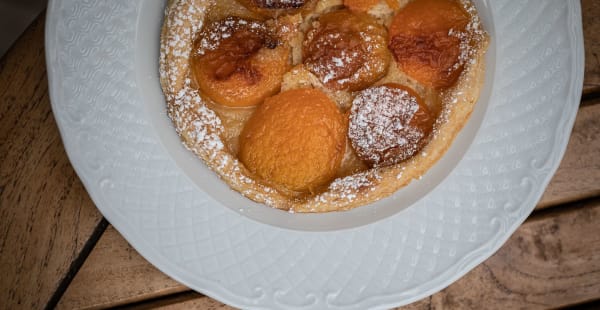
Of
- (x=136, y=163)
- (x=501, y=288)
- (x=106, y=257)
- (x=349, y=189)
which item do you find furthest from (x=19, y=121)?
(x=501, y=288)

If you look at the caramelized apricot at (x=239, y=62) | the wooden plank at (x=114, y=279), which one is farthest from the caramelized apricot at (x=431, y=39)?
the wooden plank at (x=114, y=279)

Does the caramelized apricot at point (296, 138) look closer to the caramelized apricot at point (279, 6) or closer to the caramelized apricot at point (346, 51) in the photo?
the caramelized apricot at point (346, 51)

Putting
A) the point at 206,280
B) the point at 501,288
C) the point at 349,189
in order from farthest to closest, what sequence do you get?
the point at 501,288 < the point at 206,280 < the point at 349,189

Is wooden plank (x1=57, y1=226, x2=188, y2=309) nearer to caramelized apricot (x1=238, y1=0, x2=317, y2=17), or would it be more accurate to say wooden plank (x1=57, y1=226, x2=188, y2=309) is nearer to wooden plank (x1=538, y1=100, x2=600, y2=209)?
caramelized apricot (x1=238, y1=0, x2=317, y2=17)

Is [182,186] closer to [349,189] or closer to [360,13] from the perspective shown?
[349,189]

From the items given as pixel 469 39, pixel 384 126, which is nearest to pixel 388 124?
pixel 384 126

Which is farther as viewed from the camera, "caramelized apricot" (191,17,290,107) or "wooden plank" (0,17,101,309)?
"wooden plank" (0,17,101,309)

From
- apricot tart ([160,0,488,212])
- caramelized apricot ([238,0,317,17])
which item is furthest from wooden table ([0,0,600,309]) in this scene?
caramelized apricot ([238,0,317,17])
